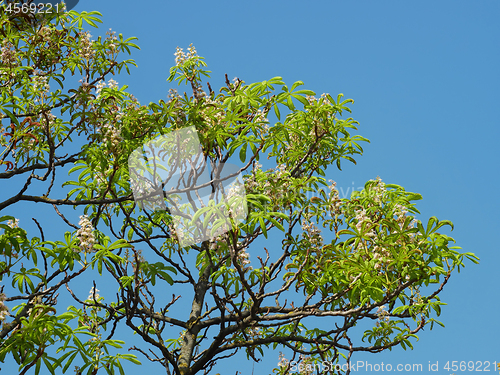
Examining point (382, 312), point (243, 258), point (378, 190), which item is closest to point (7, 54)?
point (243, 258)

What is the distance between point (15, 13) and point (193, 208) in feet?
10.3

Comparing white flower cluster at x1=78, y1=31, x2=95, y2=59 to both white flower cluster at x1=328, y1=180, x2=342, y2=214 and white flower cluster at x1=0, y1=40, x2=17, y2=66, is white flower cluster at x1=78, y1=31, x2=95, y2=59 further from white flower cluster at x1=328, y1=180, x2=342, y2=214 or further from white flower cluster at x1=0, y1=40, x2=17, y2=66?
white flower cluster at x1=328, y1=180, x2=342, y2=214

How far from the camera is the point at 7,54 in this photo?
520cm

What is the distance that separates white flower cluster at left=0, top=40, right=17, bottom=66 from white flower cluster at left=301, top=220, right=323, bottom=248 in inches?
152

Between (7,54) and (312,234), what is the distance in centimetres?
404

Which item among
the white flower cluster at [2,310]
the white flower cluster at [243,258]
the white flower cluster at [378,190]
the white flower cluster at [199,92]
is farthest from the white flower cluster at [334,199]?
the white flower cluster at [2,310]

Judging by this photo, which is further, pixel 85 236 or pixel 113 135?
pixel 113 135

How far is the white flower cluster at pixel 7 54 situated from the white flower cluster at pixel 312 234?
12.7 ft

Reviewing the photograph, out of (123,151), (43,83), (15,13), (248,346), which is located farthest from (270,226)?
(15,13)

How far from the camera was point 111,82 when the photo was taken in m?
5.53

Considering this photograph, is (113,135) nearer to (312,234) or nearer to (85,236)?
(85,236)

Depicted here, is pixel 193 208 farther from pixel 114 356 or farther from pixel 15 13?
pixel 15 13

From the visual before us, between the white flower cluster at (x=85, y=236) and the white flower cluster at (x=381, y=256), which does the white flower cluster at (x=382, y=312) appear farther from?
the white flower cluster at (x=85, y=236)

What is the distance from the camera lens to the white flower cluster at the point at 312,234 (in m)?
4.69
